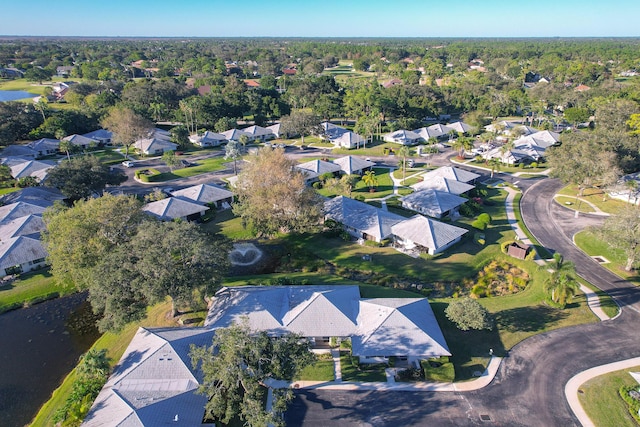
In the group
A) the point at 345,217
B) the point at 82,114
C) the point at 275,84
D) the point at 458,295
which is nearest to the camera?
the point at 458,295

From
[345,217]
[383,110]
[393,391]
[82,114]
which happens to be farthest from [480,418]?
[82,114]

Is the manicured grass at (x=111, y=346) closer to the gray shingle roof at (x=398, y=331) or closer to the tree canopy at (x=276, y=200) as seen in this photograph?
the tree canopy at (x=276, y=200)

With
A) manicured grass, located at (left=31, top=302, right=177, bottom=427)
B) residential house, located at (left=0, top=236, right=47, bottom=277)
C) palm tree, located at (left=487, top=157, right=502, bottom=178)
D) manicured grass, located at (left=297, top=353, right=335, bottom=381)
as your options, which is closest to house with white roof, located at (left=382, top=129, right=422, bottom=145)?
palm tree, located at (left=487, top=157, right=502, bottom=178)

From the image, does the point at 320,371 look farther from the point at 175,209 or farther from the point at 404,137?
the point at 404,137

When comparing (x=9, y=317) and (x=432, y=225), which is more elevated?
(x=432, y=225)

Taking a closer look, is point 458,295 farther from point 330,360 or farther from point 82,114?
point 82,114
